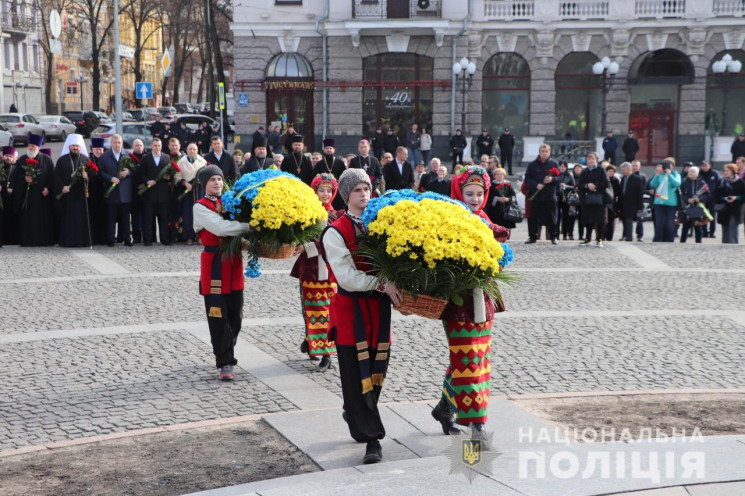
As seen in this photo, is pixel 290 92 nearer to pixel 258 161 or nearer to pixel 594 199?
pixel 258 161

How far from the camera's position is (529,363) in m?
8.66

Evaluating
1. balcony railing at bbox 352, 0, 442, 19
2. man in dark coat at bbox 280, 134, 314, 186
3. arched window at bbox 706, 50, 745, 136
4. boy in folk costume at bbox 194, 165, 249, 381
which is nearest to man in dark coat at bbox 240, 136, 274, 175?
man in dark coat at bbox 280, 134, 314, 186

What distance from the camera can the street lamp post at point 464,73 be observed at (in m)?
33.6

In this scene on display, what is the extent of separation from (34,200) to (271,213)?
9992 millimetres

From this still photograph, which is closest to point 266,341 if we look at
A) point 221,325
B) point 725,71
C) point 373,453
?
point 221,325

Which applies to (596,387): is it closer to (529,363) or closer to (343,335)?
(529,363)

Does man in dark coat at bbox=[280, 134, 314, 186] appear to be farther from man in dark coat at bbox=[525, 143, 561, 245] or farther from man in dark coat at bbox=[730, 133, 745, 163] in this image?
man in dark coat at bbox=[730, 133, 745, 163]

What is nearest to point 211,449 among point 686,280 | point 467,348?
point 467,348

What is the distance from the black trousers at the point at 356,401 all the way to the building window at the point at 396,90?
30.8m

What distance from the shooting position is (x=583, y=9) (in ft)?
117

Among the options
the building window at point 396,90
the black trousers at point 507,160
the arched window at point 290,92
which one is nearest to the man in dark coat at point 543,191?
the black trousers at point 507,160

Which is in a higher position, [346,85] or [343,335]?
[346,85]

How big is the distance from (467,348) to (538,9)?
31811mm

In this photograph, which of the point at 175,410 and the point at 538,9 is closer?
Answer: the point at 175,410
